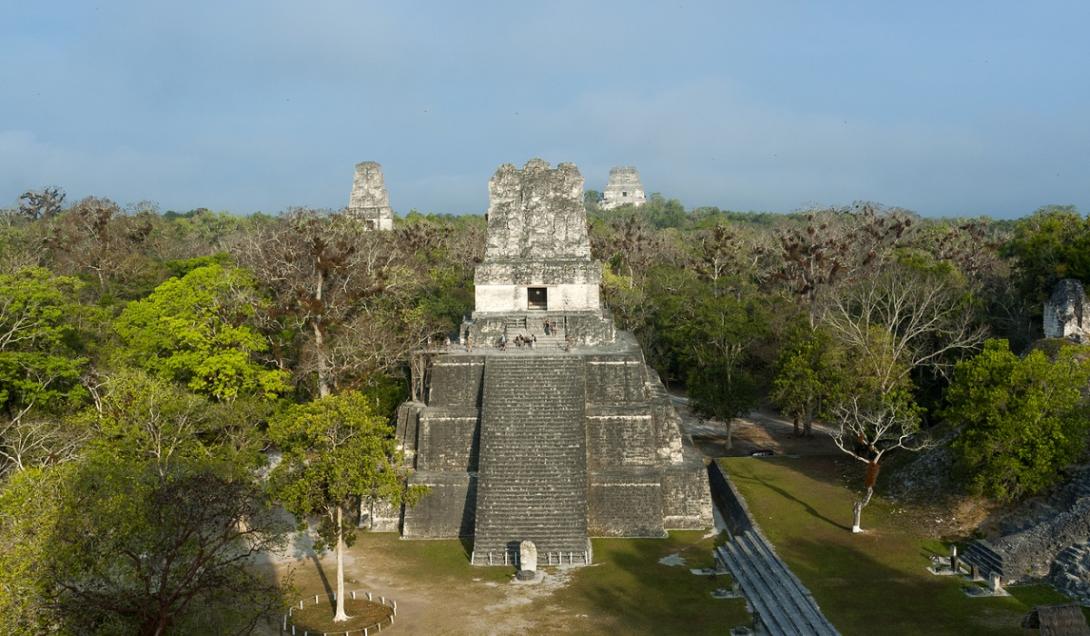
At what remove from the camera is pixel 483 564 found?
16.8m

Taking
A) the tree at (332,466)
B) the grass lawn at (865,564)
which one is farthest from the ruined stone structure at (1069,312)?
the tree at (332,466)

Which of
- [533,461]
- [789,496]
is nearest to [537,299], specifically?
[533,461]

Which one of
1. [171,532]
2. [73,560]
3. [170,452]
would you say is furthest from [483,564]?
[73,560]

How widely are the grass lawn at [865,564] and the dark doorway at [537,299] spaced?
650cm

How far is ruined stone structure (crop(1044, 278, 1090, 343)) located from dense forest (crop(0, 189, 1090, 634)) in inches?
32.4

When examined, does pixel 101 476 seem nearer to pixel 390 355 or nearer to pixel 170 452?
pixel 170 452

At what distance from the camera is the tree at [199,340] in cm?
2202

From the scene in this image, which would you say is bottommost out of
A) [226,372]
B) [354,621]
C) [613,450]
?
[354,621]

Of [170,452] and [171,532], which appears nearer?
[171,532]

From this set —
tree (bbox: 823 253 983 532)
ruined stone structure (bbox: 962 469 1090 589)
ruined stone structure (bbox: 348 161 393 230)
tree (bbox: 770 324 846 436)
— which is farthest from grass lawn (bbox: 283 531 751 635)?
ruined stone structure (bbox: 348 161 393 230)

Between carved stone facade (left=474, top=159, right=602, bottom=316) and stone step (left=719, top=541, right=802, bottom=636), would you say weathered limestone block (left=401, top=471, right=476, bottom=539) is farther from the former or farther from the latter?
carved stone facade (left=474, top=159, right=602, bottom=316)

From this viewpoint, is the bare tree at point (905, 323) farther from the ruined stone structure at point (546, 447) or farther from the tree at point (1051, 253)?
the ruined stone structure at point (546, 447)

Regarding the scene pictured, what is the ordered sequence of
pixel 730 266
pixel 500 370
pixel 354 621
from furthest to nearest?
pixel 730 266, pixel 500 370, pixel 354 621

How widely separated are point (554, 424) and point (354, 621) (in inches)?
246
